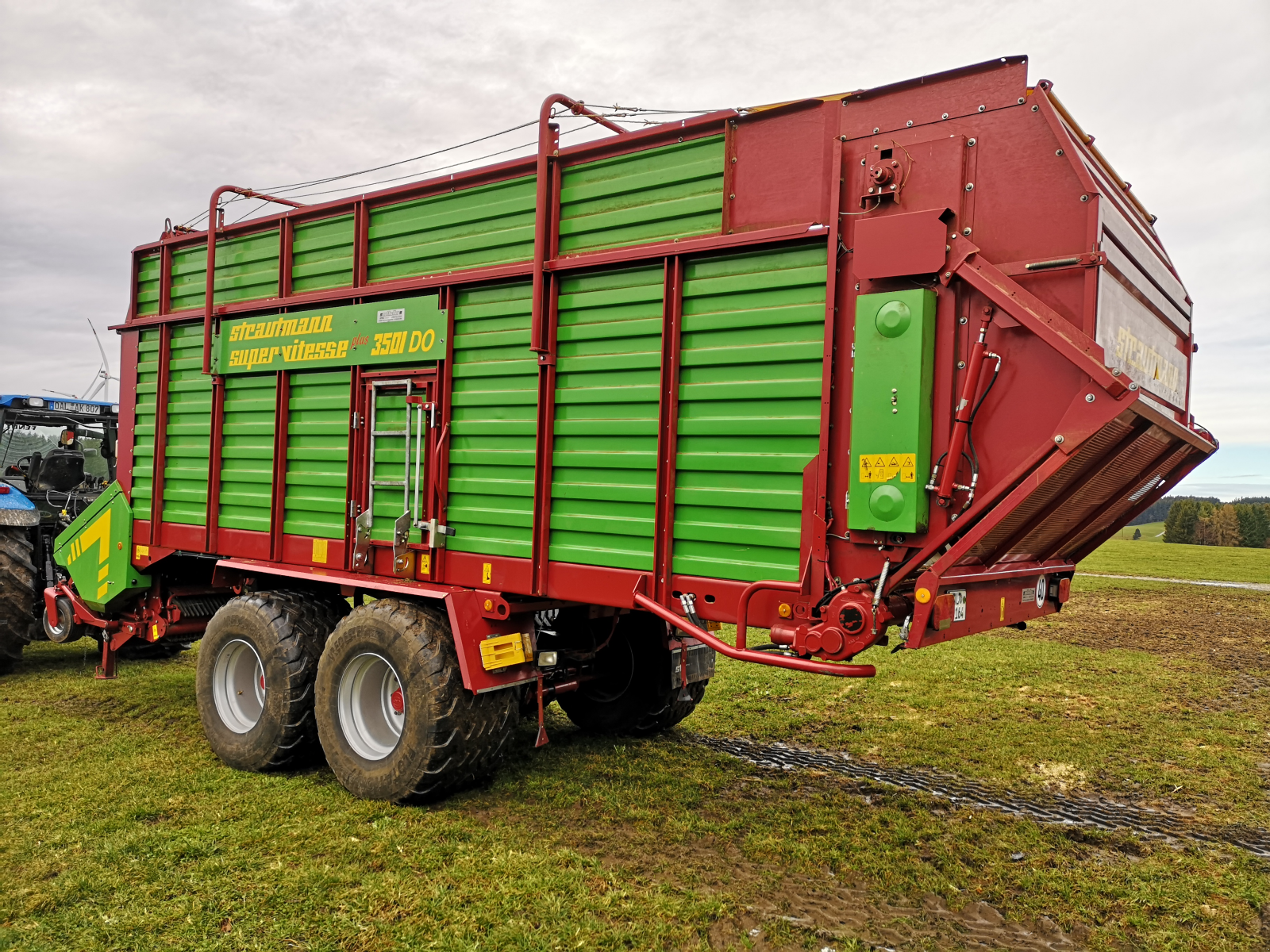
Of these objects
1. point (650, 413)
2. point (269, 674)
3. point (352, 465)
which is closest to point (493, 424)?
point (650, 413)

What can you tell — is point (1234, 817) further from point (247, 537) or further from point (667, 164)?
point (247, 537)

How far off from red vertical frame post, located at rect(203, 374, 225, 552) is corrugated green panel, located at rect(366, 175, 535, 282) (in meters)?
1.61

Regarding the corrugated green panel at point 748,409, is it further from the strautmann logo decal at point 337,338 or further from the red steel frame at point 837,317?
the strautmann logo decal at point 337,338

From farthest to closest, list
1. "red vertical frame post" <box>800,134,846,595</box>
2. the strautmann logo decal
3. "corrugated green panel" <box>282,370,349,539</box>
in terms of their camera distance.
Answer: "corrugated green panel" <box>282,370,349,539</box>, the strautmann logo decal, "red vertical frame post" <box>800,134,846,595</box>

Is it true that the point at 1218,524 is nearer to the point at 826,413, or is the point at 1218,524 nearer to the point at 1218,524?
the point at 1218,524

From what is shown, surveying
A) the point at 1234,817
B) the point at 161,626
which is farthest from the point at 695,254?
the point at 161,626

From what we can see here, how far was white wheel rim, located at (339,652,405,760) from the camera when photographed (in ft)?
17.1

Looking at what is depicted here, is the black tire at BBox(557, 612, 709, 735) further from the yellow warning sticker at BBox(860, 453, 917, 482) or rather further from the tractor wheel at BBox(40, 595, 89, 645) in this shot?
the tractor wheel at BBox(40, 595, 89, 645)

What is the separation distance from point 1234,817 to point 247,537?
6.38 meters

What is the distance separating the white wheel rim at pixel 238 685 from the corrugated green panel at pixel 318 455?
2.84ft

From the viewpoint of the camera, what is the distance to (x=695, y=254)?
430 centimetres

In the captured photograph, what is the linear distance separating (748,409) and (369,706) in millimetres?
2911

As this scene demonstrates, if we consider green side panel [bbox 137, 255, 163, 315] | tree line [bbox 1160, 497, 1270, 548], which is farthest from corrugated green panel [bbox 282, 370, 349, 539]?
tree line [bbox 1160, 497, 1270, 548]

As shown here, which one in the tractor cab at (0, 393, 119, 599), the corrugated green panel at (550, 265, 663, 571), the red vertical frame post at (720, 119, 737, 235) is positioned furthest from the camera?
the tractor cab at (0, 393, 119, 599)
